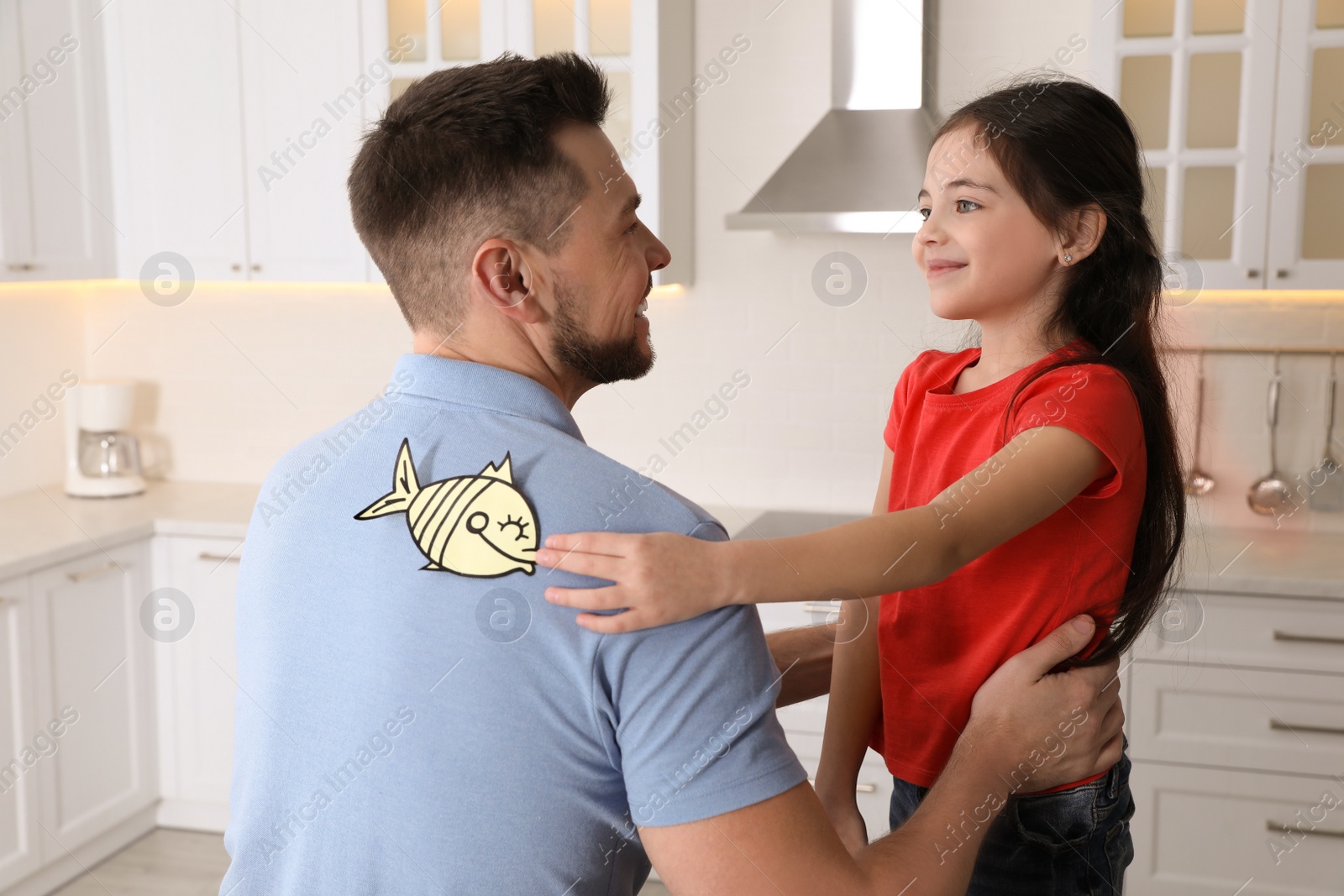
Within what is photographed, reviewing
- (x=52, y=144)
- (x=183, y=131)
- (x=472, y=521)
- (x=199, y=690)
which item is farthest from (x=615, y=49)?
(x=472, y=521)

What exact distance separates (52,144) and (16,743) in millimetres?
1595

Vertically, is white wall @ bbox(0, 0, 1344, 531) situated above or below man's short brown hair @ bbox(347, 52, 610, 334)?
below

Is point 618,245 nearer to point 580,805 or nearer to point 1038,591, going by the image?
point 580,805

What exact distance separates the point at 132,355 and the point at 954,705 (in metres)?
3.19

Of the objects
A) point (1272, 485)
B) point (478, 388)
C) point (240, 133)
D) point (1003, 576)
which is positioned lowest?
point (1272, 485)

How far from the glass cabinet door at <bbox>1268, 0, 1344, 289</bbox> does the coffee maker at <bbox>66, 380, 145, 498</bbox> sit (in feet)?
10.2

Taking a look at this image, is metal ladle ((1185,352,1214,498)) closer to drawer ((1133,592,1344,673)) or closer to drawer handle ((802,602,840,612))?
drawer ((1133,592,1344,673))

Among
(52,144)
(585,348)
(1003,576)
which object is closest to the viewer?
(585,348)

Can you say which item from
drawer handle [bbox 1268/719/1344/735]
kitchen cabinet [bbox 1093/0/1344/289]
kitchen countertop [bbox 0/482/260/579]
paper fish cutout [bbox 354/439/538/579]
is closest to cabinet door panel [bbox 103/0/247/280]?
kitchen countertop [bbox 0/482/260/579]

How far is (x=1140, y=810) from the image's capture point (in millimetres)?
2613

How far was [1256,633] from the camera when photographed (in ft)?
8.27

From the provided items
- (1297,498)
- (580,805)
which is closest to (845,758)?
(580,805)

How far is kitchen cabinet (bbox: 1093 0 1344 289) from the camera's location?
2.58 meters

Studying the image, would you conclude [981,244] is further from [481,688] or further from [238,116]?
[238,116]
